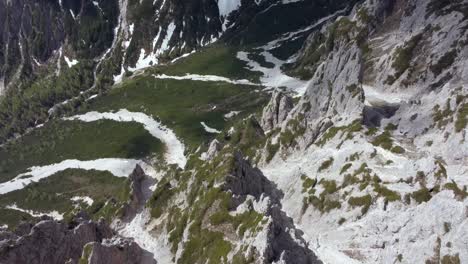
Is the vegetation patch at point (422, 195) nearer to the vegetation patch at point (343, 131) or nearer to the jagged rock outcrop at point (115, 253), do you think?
the vegetation patch at point (343, 131)

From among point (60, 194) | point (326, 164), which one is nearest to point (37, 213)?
point (60, 194)

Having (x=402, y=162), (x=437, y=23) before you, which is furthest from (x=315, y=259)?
(x=437, y=23)

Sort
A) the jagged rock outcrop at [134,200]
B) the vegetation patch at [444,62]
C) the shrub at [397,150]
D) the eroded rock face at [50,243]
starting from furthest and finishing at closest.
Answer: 1. the vegetation patch at [444,62]
2. the jagged rock outcrop at [134,200]
3. the shrub at [397,150]
4. the eroded rock face at [50,243]

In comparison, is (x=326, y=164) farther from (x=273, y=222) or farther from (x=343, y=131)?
(x=273, y=222)

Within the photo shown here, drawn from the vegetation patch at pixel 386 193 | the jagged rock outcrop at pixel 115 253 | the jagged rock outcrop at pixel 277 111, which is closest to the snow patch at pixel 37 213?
the jagged rock outcrop at pixel 277 111

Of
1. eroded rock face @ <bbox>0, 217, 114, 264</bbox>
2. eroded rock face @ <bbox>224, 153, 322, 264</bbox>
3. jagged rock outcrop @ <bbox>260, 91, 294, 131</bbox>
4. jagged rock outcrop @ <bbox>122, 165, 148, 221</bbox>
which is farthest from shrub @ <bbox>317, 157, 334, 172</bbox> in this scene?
jagged rock outcrop @ <bbox>122, 165, 148, 221</bbox>

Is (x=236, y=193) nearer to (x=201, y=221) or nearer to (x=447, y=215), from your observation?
(x=201, y=221)
